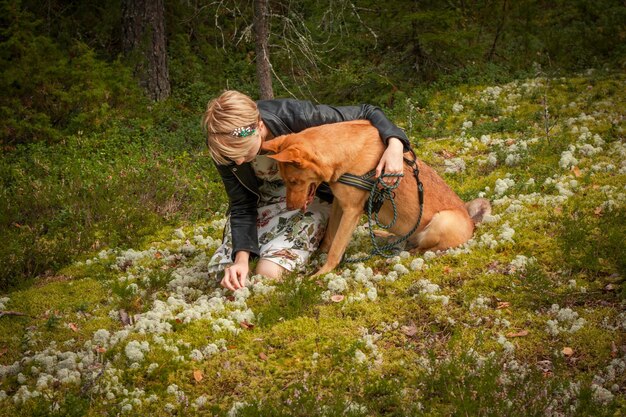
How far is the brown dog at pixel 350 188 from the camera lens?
598 cm

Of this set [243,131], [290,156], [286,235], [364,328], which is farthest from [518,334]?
[243,131]

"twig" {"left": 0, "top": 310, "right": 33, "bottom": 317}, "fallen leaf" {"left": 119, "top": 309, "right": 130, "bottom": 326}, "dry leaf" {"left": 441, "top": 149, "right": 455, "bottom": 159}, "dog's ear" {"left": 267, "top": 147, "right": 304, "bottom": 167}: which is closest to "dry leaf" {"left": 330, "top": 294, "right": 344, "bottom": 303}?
"dog's ear" {"left": 267, "top": 147, "right": 304, "bottom": 167}

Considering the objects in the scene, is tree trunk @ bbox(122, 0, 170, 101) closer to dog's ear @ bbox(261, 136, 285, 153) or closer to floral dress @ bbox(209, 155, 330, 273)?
floral dress @ bbox(209, 155, 330, 273)

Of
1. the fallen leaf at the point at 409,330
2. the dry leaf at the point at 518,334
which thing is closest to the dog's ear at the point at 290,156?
the fallen leaf at the point at 409,330

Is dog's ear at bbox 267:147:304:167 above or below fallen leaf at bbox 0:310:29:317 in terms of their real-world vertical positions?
above

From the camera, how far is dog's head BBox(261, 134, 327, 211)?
5777mm

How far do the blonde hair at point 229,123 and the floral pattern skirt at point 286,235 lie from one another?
1280 millimetres

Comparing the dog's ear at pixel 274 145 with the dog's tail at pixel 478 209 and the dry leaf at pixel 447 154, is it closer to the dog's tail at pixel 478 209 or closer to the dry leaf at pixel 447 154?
the dog's tail at pixel 478 209

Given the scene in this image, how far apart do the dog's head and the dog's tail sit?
2.25 m

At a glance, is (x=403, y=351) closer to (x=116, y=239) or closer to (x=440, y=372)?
(x=440, y=372)

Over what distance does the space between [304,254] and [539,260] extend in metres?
2.57

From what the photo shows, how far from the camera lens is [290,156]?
573cm

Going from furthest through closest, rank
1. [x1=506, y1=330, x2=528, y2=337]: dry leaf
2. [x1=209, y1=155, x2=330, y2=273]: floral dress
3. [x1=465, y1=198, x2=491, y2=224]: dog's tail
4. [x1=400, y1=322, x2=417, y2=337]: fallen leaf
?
[x1=465, y1=198, x2=491, y2=224]: dog's tail < [x1=209, y1=155, x2=330, y2=273]: floral dress < [x1=400, y1=322, x2=417, y2=337]: fallen leaf < [x1=506, y1=330, x2=528, y2=337]: dry leaf

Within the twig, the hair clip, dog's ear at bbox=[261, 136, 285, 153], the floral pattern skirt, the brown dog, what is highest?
the hair clip
